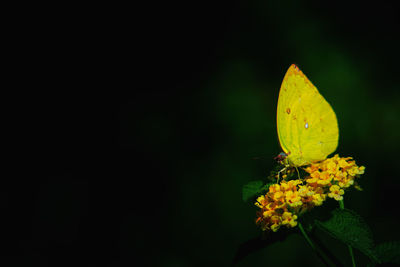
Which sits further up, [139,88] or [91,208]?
[139,88]

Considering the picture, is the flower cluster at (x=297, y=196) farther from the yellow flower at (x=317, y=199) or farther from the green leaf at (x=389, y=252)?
the green leaf at (x=389, y=252)

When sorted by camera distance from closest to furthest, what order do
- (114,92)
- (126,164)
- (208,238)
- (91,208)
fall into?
(208,238) → (91,208) → (126,164) → (114,92)

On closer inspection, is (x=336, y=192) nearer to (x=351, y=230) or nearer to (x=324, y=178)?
(x=324, y=178)

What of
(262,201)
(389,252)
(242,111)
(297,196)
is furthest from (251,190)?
(242,111)

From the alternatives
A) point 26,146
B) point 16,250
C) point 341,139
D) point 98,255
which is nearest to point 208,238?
point 98,255

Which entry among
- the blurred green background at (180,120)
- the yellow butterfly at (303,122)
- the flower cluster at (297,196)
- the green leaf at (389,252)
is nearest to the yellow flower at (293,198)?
the flower cluster at (297,196)

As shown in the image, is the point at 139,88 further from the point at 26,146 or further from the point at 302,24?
the point at 302,24

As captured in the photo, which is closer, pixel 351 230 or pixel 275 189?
pixel 351 230
